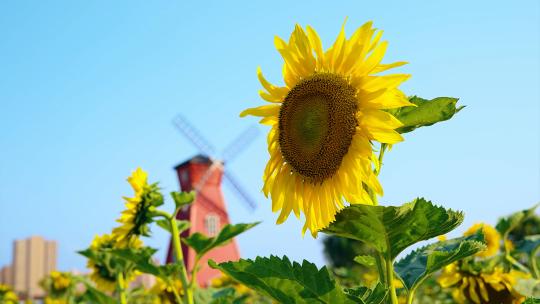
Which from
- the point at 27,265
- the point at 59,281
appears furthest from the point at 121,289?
the point at 27,265

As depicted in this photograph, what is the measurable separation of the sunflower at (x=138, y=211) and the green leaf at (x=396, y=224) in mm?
2137

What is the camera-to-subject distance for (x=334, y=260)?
4856 centimetres

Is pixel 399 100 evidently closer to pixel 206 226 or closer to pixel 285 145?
pixel 285 145

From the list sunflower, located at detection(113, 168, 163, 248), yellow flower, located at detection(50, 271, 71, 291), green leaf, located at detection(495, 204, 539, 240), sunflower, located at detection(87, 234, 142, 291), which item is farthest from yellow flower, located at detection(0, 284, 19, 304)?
green leaf, located at detection(495, 204, 539, 240)

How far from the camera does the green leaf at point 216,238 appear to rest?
11.4 ft

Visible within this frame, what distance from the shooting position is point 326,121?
2.18 meters

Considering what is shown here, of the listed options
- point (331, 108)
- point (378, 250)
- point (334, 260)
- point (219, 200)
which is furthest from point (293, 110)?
point (334, 260)

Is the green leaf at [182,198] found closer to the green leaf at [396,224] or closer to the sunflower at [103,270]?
the sunflower at [103,270]

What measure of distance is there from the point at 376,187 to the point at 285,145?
0.42 meters

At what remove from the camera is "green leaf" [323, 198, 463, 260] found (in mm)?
1844

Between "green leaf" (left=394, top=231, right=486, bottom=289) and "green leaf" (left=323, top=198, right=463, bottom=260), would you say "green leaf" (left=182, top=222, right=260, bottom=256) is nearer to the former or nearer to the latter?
"green leaf" (left=394, top=231, right=486, bottom=289)

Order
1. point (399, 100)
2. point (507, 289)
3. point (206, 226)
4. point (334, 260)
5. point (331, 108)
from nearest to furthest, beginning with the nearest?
point (399, 100) → point (331, 108) → point (507, 289) → point (206, 226) → point (334, 260)

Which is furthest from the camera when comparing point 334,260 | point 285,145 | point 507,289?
point 334,260

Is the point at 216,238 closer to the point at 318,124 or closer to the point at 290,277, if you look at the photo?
the point at 318,124
